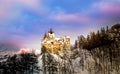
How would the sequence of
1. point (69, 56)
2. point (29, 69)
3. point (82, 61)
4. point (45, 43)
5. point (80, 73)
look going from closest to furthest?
point (29, 69)
point (80, 73)
point (82, 61)
point (69, 56)
point (45, 43)

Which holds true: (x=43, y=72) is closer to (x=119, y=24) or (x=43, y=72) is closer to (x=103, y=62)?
(x=103, y=62)

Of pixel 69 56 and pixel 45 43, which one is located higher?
pixel 45 43

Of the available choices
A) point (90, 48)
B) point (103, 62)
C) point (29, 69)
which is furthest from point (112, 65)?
point (29, 69)


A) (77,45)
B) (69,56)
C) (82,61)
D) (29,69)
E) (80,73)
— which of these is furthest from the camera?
(77,45)

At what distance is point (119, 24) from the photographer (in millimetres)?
135375

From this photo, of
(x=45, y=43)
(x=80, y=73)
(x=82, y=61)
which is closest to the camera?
(x=80, y=73)

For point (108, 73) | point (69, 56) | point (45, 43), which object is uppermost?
point (45, 43)

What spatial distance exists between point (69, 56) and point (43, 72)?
946 inches

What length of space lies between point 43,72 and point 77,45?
40.1 metres

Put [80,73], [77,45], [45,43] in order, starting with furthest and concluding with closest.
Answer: [45,43]
[77,45]
[80,73]

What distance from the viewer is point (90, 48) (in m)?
130

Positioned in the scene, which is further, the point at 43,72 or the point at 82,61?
the point at 82,61

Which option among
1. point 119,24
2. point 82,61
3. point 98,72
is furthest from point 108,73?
point 119,24

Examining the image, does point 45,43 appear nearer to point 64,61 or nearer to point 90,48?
point 90,48
